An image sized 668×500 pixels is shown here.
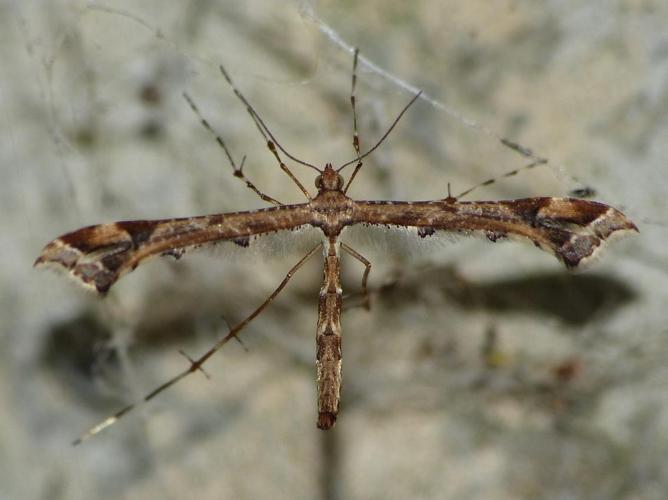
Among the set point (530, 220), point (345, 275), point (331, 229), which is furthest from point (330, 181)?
point (345, 275)

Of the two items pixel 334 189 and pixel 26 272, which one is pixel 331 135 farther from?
pixel 26 272

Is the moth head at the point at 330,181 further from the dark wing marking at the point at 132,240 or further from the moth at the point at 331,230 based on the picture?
the dark wing marking at the point at 132,240

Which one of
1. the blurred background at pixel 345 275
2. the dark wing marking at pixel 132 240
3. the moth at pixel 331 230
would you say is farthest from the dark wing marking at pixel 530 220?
the blurred background at pixel 345 275

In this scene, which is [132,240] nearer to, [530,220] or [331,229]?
[331,229]

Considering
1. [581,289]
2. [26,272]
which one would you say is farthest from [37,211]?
[581,289]

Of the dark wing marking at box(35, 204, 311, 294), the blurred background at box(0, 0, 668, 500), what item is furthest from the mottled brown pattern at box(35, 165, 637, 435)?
the blurred background at box(0, 0, 668, 500)

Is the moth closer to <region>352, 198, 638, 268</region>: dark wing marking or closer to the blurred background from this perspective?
<region>352, 198, 638, 268</region>: dark wing marking
